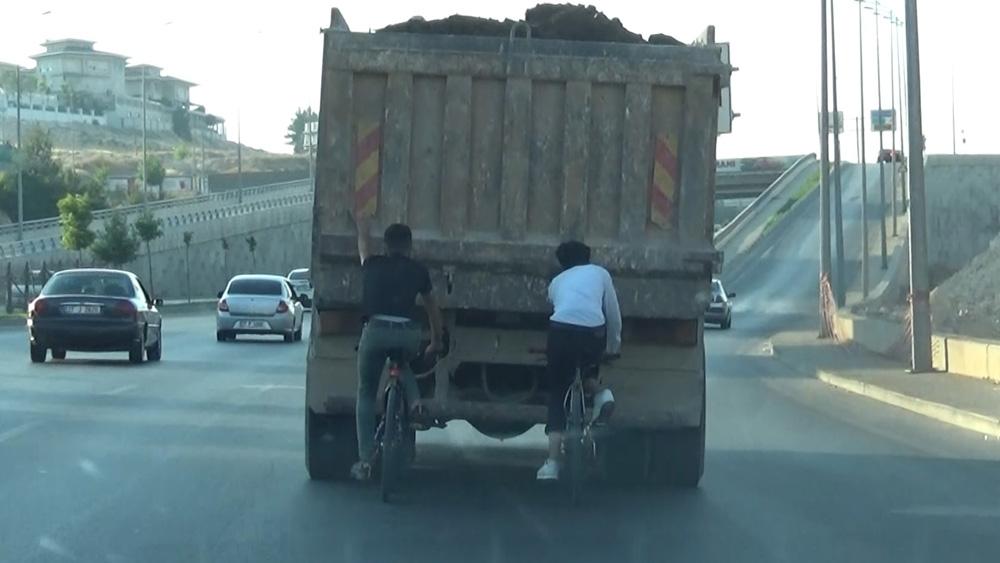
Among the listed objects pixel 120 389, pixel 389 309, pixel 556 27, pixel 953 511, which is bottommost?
pixel 953 511

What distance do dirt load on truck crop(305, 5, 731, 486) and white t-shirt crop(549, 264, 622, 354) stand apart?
0.45 meters

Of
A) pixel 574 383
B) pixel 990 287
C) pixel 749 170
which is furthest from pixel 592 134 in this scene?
pixel 749 170

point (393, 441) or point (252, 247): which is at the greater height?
point (252, 247)

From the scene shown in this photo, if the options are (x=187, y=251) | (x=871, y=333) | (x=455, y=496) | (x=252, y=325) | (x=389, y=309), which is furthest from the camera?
(x=187, y=251)

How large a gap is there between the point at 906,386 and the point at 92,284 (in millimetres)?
12640

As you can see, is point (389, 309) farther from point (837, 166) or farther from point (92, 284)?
point (837, 166)

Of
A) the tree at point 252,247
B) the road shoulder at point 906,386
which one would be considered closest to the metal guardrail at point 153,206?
the tree at point 252,247

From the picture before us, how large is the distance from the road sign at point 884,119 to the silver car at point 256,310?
34.6 m

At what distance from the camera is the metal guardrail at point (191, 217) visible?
7394cm

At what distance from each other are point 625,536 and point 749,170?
406 ft

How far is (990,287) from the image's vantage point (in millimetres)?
39844

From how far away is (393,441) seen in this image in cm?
1156

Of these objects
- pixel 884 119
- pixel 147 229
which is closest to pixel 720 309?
pixel 884 119

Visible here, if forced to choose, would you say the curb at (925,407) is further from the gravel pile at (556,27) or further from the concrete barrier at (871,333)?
the gravel pile at (556,27)
